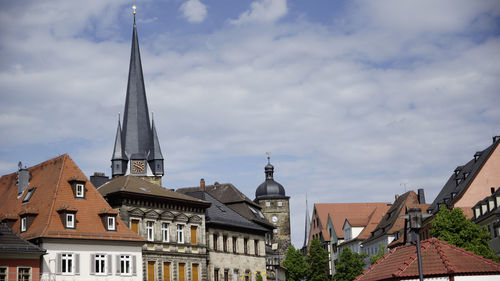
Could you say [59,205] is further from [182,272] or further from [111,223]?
[182,272]

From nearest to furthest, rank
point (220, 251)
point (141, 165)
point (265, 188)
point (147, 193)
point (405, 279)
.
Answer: point (405, 279), point (147, 193), point (220, 251), point (141, 165), point (265, 188)

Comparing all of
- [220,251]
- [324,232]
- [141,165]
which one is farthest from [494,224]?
[324,232]

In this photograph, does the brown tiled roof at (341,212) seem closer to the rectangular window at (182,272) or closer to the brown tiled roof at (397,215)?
the brown tiled roof at (397,215)

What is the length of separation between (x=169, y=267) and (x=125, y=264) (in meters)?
7.81

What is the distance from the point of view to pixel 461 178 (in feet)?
258

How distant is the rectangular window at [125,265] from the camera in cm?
5278

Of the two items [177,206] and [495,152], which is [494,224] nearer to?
[495,152]

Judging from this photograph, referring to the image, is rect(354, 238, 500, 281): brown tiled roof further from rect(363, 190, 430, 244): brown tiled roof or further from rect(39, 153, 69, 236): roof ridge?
rect(363, 190, 430, 244): brown tiled roof

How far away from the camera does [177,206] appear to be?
62062 mm

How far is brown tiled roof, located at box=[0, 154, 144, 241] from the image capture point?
50406 millimetres

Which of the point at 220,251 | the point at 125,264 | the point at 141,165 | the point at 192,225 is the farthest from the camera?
the point at 141,165

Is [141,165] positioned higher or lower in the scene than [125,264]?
higher

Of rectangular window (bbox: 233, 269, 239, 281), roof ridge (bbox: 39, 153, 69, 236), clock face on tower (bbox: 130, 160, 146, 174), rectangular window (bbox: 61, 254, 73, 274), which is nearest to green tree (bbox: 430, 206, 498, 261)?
rectangular window (bbox: 233, 269, 239, 281)

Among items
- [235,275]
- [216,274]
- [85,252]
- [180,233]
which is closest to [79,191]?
[85,252]
